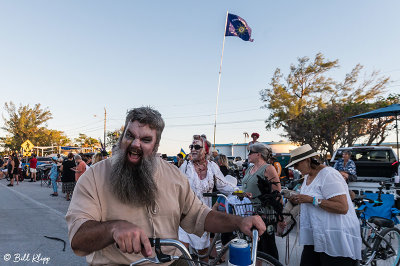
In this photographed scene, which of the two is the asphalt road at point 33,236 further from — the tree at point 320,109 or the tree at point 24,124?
the tree at point 24,124

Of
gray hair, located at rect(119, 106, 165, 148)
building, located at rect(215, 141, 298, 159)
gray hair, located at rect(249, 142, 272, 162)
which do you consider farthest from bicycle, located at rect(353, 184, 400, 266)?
building, located at rect(215, 141, 298, 159)

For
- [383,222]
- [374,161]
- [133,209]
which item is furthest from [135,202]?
[374,161]

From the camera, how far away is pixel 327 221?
119 inches

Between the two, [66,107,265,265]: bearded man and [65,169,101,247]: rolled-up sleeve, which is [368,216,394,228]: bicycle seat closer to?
[66,107,265,265]: bearded man

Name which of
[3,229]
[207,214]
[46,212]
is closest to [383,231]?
[207,214]

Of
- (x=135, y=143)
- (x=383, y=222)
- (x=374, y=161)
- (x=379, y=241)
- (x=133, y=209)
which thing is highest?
(x=135, y=143)

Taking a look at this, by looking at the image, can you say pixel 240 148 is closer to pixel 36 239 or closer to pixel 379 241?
pixel 36 239

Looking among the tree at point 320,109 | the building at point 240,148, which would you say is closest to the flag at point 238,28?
the tree at point 320,109

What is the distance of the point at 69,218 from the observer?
171cm

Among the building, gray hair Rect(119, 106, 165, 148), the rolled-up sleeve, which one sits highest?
the building

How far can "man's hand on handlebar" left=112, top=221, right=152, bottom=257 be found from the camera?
4.73 ft

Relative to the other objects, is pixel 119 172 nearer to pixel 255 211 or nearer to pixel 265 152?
pixel 255 211

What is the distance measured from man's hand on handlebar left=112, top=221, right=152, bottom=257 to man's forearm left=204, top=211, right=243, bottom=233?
0.70m

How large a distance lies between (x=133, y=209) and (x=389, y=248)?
405 cm
